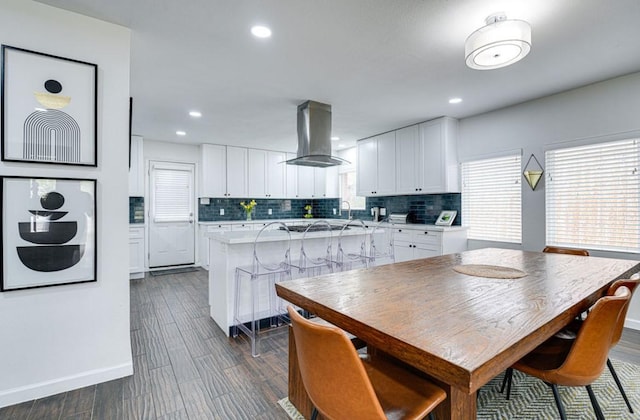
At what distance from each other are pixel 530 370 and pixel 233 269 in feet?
7.63

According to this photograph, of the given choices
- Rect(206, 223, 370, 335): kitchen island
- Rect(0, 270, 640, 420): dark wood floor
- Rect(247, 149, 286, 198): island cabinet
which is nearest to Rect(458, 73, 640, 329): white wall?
Rect(0, 270, 640, 420): dark wood floor

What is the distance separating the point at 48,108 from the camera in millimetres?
1913

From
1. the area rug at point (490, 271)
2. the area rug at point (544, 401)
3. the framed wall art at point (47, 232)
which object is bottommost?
the area rug at point (544, 401)

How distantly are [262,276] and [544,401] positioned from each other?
7.67 feet

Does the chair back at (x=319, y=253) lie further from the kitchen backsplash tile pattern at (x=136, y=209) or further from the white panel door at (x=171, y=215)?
the kitchen backsplash tile pattern at (x=136, y=209)

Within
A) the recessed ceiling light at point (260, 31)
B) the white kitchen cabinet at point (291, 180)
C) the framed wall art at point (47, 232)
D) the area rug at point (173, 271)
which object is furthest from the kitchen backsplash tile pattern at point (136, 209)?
the recessed ceiling light at point (260, 31)

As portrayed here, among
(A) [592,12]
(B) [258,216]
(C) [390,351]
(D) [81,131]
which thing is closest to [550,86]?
(A) [592,12]

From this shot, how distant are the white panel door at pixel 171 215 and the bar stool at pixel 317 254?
3.64 m

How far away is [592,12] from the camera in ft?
6.47

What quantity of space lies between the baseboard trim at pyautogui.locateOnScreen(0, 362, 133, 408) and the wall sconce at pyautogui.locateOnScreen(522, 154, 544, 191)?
4387 millimetres

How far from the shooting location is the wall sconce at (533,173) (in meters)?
3.61

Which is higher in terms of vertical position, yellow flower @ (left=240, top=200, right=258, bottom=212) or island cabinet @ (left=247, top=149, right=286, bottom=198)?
island cabinet @ (left=247, top=149, right=286, bottom=198)

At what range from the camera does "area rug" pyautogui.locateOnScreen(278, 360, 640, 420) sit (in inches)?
68.6

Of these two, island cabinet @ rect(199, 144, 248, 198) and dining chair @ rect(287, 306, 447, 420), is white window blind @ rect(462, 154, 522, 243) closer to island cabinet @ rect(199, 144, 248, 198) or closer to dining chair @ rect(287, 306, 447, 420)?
dining chair @ rect(287, 306, 447, 420)
